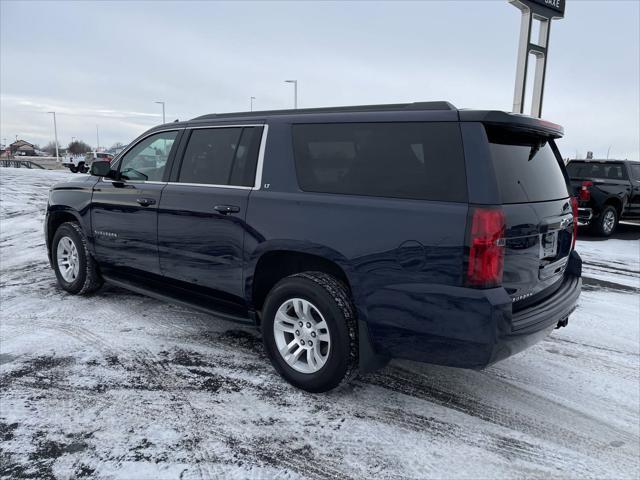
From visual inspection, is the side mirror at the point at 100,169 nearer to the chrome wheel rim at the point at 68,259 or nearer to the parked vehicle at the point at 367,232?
the parked vehicle at the point at 367,232

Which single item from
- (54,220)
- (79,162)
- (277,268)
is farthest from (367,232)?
(79,162)

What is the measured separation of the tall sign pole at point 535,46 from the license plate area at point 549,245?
10.0 metres

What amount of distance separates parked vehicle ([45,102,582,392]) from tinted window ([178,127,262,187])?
12 millimetres

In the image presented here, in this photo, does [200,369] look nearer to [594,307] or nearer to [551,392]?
[551,392]

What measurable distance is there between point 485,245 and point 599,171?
35.8 feet

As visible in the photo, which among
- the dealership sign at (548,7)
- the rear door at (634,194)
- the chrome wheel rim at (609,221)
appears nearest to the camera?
the chrome wheel rim at (609,221)

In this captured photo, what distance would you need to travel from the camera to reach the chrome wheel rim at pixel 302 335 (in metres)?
3.26

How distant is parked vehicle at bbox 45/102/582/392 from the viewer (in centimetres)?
269

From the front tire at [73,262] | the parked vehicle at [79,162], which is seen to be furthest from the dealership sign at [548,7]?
the parked vehicle at [79,162]

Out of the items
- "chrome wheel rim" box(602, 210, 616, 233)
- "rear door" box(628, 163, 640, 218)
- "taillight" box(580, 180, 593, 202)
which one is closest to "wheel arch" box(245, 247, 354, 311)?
"taillight" box(580, 180, 593, 202)

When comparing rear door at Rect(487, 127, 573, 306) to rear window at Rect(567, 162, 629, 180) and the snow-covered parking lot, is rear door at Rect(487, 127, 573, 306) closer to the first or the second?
the snow-covered parking lot

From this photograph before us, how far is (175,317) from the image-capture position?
4777mm

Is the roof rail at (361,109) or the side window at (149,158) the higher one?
the roof rail at (361,109)

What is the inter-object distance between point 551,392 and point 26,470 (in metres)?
3.28
